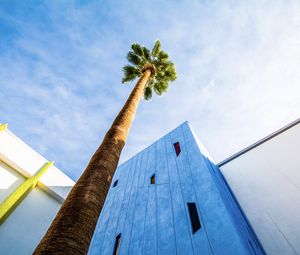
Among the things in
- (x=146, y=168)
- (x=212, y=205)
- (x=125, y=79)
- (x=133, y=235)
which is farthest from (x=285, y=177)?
(x=125, y=79)

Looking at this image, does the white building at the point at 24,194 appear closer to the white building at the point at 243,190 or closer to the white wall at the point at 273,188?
the white building at the point at 243,190

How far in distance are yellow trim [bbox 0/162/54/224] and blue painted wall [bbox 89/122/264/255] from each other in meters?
6.10

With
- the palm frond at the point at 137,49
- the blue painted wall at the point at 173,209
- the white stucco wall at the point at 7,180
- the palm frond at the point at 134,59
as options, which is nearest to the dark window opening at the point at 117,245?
the blue painted wall at the point at 173,209

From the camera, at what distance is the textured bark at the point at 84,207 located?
2.62m

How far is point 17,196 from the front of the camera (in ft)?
19.6

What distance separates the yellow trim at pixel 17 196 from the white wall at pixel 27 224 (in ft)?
0.53

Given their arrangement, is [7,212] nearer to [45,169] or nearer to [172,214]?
[45,169]

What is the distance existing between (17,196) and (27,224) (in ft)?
3.23

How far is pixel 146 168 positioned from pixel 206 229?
825 centimetres

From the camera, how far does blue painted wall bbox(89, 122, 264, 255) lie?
7.00 metres

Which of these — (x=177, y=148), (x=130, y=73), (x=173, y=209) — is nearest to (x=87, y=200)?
(x=173, y=209)

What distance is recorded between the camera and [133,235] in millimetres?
10422

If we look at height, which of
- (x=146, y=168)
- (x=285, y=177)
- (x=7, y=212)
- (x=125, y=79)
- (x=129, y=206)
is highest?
(x=125, y=79)

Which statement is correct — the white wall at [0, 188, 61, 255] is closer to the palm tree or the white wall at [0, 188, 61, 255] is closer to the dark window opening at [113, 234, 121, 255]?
the palm tree
